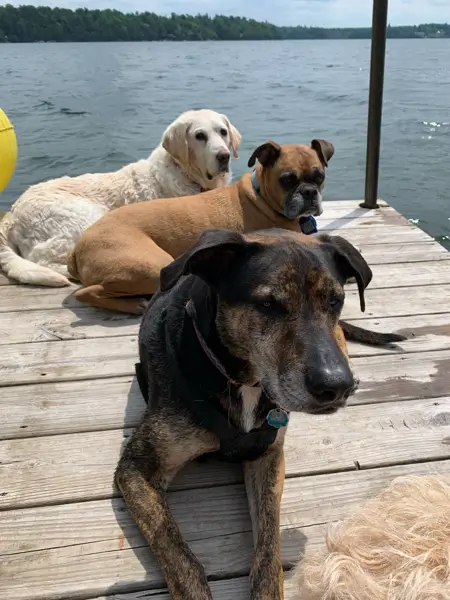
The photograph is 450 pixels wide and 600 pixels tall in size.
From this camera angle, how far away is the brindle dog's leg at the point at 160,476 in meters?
2.07

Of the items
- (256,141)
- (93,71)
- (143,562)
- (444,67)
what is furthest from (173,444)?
(93,71)

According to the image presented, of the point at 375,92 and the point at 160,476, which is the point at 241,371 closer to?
the point at 160,476

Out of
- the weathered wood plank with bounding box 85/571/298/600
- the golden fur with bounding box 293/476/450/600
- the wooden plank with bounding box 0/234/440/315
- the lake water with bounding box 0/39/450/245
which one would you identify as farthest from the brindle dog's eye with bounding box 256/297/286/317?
the lake water with bounding box 0/39/450/245

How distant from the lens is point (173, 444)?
238 cm

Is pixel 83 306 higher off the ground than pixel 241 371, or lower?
lower

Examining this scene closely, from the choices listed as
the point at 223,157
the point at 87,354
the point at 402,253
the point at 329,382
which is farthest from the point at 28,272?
the point at 329,382

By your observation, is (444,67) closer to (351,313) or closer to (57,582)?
(351,313)

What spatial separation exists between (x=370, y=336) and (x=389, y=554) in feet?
5.98

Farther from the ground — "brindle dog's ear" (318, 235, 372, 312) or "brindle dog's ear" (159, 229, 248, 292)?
"brindle dog's ear" (159, 229, 248, 292)

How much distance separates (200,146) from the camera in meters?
5.50

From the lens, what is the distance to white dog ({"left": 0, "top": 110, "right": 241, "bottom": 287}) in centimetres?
513

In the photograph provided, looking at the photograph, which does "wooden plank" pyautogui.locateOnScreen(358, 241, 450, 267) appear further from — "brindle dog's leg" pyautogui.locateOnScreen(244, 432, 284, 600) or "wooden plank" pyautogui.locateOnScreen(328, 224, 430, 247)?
"brindle dog's leg" pyautogui.locateOnScreen(244, 432, 284, 600)

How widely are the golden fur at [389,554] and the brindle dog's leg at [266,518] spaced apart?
0.37ft

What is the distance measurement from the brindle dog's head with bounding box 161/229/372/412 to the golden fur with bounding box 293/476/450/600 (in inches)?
19.6
